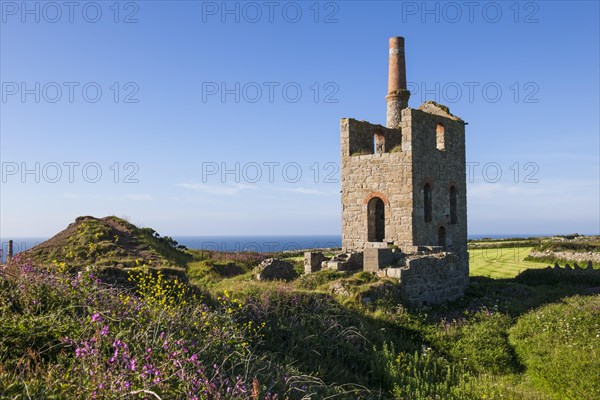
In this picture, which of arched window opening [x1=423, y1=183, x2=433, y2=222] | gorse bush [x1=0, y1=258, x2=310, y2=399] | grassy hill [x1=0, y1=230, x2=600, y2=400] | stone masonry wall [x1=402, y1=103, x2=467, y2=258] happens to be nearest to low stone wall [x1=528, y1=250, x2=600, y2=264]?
stone masonry wall [x1=402, y1=103, x2=467, y2=258]

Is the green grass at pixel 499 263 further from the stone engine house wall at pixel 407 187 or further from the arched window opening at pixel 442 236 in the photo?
the arched window opening at pixel 442 236

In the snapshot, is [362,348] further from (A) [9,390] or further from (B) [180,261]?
(B) [180,261]

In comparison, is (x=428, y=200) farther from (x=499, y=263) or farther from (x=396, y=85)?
A: (x=499, y=263)

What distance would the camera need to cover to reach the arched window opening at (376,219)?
71.2ft

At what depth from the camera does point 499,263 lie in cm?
3123

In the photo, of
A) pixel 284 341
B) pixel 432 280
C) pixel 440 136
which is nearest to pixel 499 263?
pixel 440 136

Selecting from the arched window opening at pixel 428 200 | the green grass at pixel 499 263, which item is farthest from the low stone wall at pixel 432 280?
the green grass at pixel 499 263

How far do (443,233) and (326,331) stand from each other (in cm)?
1373

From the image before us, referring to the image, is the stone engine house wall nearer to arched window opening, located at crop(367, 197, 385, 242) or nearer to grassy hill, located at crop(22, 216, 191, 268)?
arched window opening, located at crop(367, 197, 385, 242)

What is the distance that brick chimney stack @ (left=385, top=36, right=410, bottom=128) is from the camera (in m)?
24.6

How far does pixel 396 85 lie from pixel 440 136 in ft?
12.3

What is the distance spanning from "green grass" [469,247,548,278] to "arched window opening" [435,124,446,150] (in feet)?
26.3

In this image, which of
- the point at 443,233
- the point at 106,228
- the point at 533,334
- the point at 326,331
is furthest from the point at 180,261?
the point at 533,334

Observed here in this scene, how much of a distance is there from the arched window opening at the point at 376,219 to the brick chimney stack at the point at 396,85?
4713 millimetres
